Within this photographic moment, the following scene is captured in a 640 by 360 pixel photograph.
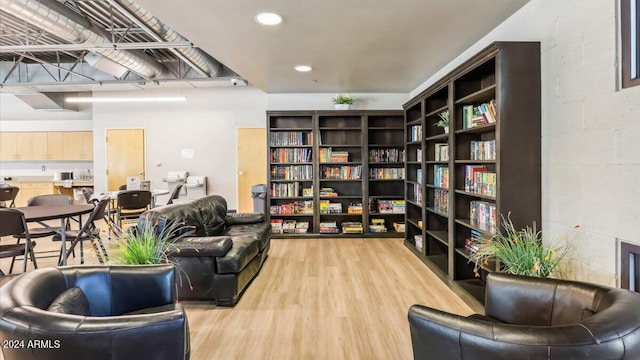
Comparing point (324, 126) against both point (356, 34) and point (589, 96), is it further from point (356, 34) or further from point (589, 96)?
point (589, 96)

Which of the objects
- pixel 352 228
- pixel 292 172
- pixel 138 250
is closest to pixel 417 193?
pixel 352 228

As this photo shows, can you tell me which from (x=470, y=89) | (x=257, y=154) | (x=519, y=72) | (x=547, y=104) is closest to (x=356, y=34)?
(x=470, y=89)

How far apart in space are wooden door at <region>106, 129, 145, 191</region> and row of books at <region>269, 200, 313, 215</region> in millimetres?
3963

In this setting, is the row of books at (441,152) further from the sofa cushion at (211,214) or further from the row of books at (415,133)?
the sofa cushion at (211,214)

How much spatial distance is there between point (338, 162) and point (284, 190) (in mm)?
1041

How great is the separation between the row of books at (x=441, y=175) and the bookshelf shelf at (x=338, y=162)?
166cm

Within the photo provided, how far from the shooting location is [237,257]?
286 cm

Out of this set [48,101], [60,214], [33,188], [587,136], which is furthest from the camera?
[33,188]

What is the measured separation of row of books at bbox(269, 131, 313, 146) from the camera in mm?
5617

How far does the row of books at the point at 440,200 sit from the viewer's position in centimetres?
377

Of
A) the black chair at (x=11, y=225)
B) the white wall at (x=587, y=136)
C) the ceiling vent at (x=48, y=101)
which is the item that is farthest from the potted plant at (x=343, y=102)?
the ceiling vent at (x=48, y=101)

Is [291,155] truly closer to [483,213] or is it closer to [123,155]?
[483,213]

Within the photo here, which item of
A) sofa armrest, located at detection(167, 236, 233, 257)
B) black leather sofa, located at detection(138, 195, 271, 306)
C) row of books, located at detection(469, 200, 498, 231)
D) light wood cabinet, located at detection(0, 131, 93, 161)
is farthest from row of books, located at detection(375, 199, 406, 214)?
light wood cabinet, located at detection(0, 131, 93, 161)

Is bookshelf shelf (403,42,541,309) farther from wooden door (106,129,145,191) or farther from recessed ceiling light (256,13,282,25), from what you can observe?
wooden door (106,129,145,191)
